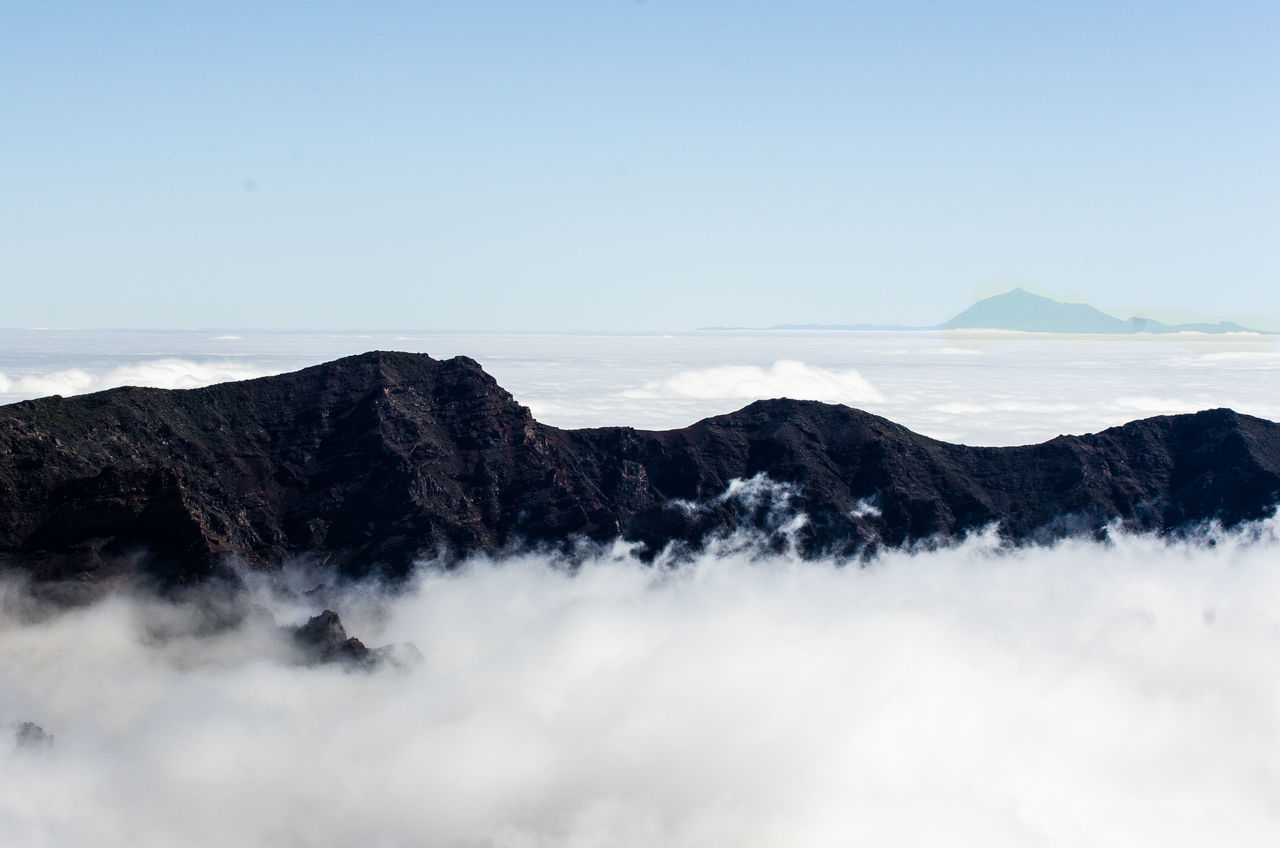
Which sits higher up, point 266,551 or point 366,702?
point 266,551

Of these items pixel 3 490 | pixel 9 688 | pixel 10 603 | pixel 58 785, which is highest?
pixel 3 490

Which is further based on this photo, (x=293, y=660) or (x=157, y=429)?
(x=157, y=429)

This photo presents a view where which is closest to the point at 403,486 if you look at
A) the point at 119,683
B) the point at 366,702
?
the point at 366,702

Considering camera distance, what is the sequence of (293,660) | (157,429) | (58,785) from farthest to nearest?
1. (157,429)
2. (293,660)
3. (58,785)

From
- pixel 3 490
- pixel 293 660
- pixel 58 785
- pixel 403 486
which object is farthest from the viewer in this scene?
pixel 403 486

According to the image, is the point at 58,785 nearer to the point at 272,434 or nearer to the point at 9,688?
the point at 9,688

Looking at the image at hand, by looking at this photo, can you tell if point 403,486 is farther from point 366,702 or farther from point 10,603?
point 10,603

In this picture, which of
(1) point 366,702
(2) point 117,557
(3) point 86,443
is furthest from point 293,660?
(3) point 86,443

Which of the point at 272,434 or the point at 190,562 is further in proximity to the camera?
the point at 272,434

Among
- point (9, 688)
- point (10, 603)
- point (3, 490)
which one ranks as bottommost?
point (9, 688)
